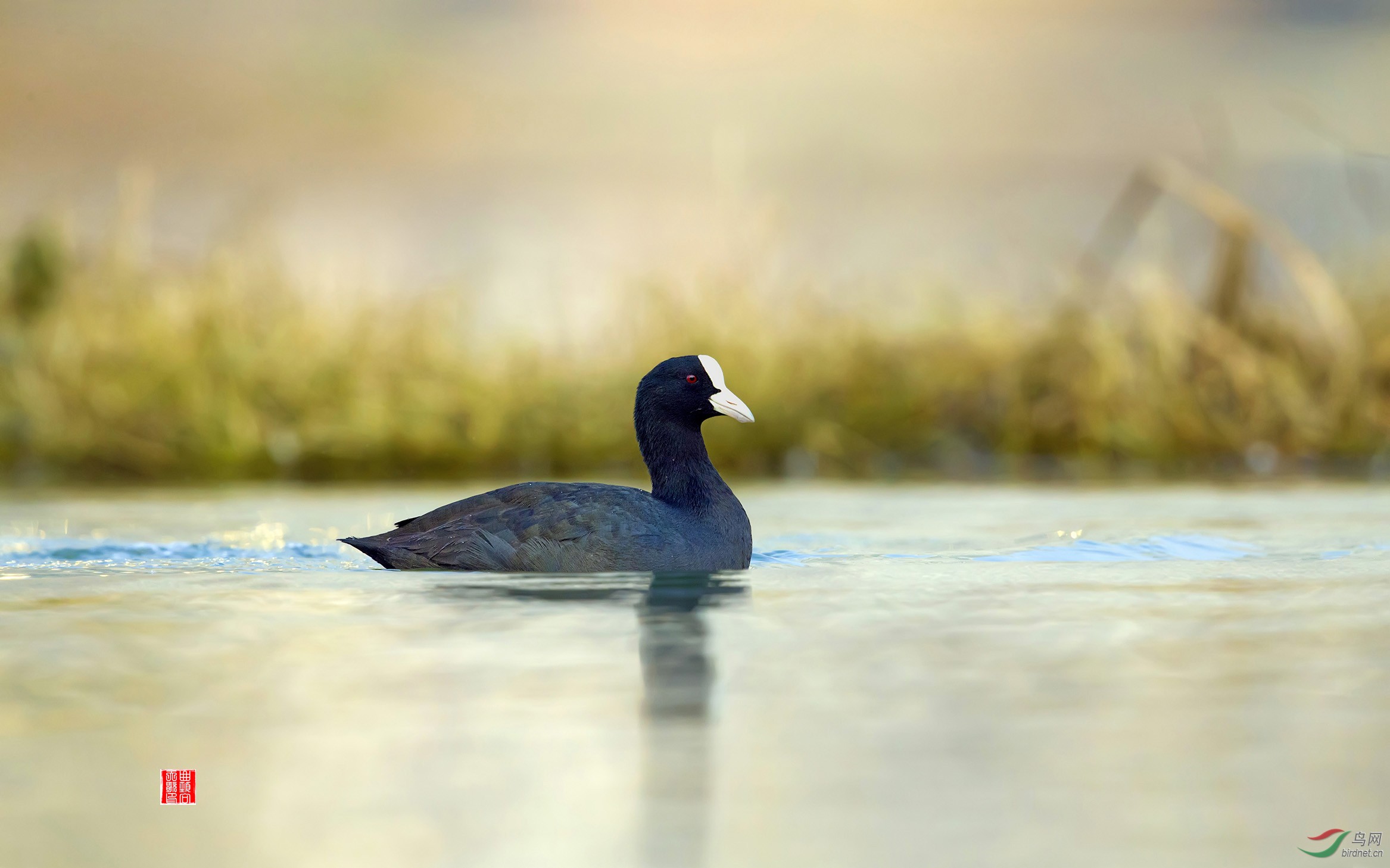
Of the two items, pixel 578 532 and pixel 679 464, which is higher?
pixel 679 464

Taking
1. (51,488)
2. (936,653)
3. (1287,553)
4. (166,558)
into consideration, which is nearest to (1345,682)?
(936,653)

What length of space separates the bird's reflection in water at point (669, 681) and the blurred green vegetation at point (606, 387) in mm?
5947

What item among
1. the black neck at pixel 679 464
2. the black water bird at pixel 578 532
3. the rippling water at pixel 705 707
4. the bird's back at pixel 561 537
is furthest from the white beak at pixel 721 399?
the rippling water at pixel 705 707

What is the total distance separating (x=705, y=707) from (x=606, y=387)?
8878 millimetres

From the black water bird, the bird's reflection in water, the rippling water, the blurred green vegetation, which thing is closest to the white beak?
the black water bird

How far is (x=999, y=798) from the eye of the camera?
318 cm

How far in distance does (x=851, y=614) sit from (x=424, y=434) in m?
7.51

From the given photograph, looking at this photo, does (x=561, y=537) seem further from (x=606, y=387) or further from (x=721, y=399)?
(x=606, y=387)

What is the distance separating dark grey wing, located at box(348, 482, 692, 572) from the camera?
6.51m

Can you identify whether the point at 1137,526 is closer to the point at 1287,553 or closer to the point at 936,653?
the point at 1287,553

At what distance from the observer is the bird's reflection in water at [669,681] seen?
302cm

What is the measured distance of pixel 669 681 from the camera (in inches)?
171

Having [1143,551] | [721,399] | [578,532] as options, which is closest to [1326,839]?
[578,532]

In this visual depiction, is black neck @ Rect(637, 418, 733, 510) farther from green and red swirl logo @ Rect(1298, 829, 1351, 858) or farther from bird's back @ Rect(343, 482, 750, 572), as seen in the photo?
green and red swirl logo @ Rect(1298, 829, 1351, 858)
